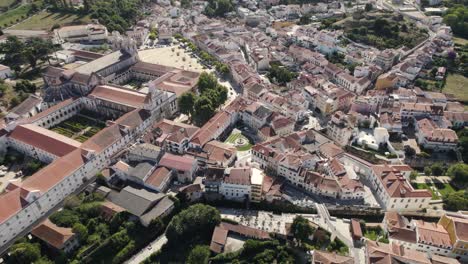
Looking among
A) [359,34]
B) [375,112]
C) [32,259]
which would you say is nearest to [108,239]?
[32,259]

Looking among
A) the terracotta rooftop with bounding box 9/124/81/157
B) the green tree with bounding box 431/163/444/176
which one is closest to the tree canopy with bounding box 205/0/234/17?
the terracotta rooftop with bounding box 9/124/81/157

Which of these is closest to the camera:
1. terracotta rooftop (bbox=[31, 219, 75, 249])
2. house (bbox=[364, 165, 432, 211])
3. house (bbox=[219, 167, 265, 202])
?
terracotta rooftop (bbox=[31, 219, 75, 249])

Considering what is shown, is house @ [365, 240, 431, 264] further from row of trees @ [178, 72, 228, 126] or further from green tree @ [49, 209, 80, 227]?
green tree @ [49, 209, 80, 227]

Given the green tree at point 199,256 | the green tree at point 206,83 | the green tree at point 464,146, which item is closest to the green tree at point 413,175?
the green tree at point 464,146

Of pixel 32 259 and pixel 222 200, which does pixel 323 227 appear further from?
pixel 32 259

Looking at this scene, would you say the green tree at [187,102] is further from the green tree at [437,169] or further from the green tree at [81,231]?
the green tree at [437,169]

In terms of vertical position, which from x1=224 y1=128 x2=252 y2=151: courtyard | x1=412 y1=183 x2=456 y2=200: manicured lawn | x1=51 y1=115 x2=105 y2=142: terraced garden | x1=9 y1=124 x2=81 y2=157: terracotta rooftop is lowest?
x1=412 y1=183 x2=456 y2=200: manicured lawn

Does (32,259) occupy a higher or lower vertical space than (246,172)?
lower
